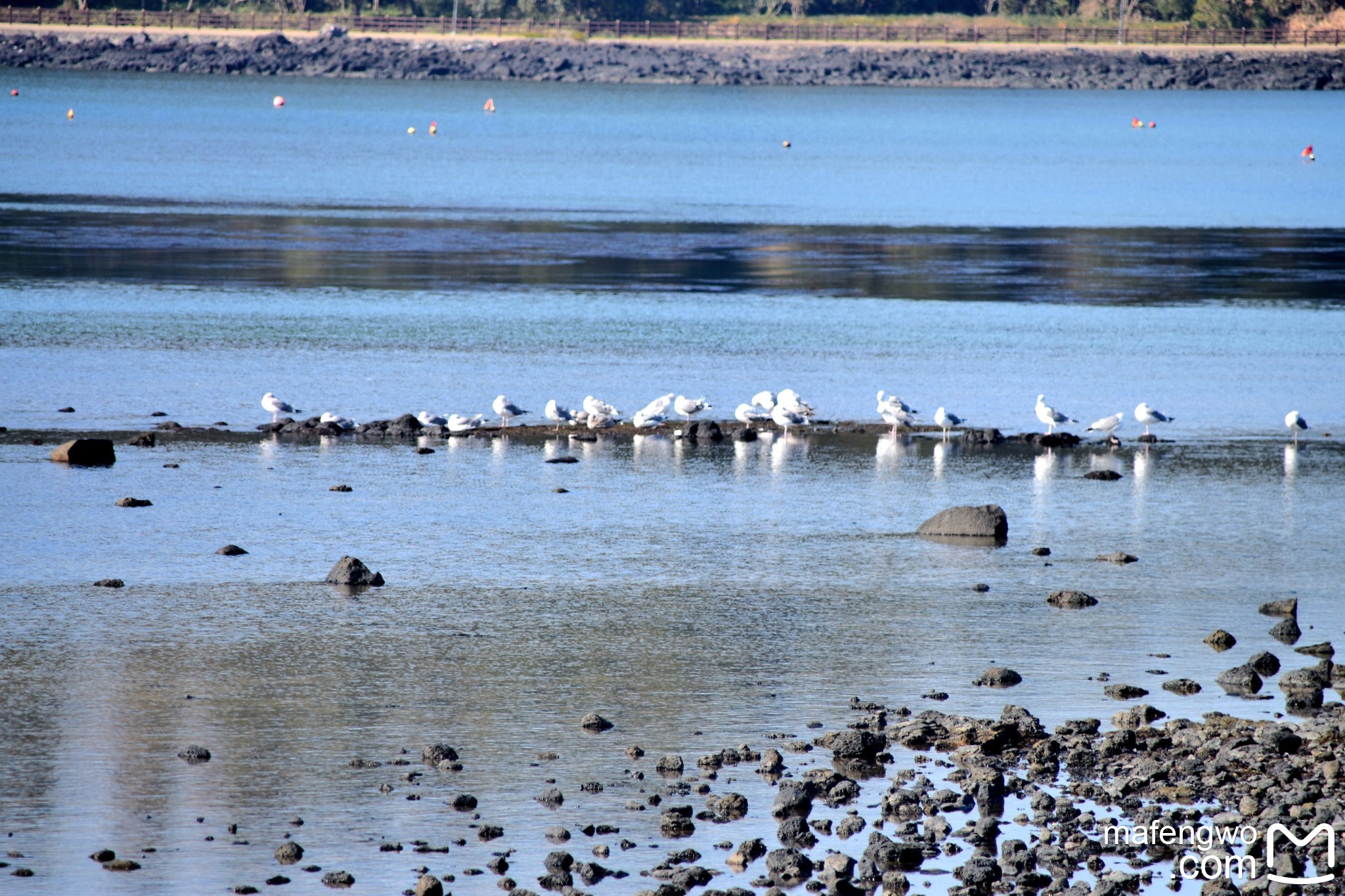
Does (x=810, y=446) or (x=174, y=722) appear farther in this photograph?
(x=810, y=446)

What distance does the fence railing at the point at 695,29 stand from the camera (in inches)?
5733

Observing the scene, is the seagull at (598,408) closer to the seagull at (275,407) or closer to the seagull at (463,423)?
the seagull at (463,423)

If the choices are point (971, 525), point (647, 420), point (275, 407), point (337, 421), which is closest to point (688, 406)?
point (647, 420)

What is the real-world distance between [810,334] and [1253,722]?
19.0 metres

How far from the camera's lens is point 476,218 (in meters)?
49.1

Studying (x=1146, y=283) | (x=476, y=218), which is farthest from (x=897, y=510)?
(x=476, y=218)

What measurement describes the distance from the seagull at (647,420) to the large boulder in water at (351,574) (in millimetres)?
7517

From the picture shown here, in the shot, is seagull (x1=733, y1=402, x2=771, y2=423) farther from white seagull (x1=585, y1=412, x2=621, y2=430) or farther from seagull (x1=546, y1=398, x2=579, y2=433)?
seagull (x1=546, y1=398, x2=579, y2=433)

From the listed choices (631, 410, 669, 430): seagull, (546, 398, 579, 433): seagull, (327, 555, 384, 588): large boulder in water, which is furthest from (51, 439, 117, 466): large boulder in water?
A: (631, 410, 669, 430): seagull

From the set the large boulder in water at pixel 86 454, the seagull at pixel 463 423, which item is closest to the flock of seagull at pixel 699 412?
the seagull at pixel 463 423

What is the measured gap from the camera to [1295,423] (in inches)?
864

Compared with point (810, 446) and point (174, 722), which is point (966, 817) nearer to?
point (174, 722)

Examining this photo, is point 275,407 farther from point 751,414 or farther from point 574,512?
point 751,414

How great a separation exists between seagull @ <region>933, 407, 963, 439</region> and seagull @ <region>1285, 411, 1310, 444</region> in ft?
13.6
